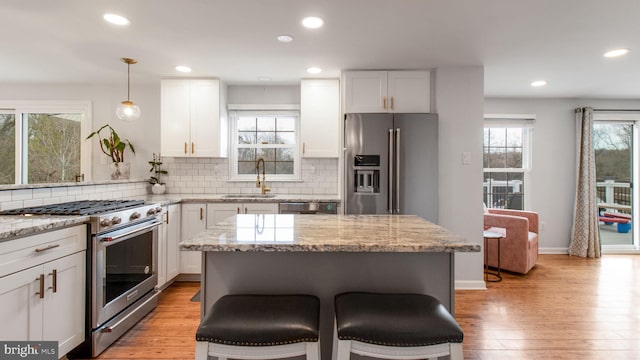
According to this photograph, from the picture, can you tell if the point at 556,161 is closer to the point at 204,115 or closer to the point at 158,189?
the point at 204,115

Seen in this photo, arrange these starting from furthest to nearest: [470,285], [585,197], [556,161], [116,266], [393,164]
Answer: [556,161], [585,197], [470,285], [393,164], [116,266]

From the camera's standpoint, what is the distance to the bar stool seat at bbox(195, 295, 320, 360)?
115 centimetres

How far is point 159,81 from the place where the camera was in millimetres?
4051

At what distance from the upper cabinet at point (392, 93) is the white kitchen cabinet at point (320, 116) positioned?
0.31 meters

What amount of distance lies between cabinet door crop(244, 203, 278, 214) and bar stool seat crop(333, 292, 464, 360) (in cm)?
234

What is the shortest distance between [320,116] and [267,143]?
0.90 m

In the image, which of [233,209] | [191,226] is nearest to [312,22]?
[233,209]

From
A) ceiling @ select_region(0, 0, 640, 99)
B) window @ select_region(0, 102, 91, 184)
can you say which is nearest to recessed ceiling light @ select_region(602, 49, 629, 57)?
ceiling @ select_region(0, 0, 640, 99)

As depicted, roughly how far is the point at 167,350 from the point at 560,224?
5.28 metres

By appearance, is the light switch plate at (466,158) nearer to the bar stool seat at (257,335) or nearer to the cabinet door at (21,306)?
the bar stool seat at (257,335)

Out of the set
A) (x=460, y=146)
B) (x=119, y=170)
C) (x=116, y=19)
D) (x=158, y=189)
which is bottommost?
(x=158, y=189)

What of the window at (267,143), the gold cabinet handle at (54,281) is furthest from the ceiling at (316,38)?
the gold cabinet handle at (54,281)

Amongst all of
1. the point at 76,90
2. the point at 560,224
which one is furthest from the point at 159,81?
the point at 560,224

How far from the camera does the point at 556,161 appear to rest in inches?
190
